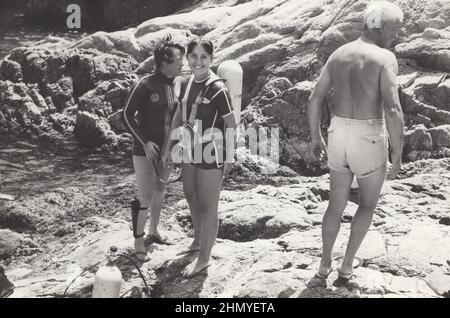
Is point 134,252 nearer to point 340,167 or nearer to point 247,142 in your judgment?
point 340,167

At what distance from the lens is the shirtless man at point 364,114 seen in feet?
13.7

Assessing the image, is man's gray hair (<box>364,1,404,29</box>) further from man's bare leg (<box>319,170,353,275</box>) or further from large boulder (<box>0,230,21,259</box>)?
large boulder (<box>0,230,21,259</box>)

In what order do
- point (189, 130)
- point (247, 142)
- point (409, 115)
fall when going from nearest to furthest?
point (189, 130) → point (409, 115) → point (247, 142)

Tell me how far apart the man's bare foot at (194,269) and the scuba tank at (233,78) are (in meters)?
1.40

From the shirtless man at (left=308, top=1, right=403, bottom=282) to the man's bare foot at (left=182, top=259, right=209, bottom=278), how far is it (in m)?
1.28

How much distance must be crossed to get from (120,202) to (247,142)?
11.3 ft

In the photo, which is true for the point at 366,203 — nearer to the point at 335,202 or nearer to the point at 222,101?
the point at 335,202

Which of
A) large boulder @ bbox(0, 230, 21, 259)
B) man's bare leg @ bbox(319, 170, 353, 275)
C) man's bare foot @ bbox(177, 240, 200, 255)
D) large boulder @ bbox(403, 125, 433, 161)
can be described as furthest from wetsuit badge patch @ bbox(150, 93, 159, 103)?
large boulder @ bbox(403, 125, 433, 161)

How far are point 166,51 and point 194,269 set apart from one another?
207 centimetres

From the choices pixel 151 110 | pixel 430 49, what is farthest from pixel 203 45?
pixel 430 49

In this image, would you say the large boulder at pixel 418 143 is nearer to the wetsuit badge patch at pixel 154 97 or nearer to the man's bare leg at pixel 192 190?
the man's bare leg at pixel 192 190

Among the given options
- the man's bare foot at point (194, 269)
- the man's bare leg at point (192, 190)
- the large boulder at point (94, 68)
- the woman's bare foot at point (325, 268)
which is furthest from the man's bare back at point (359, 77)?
the large boulder at point (94, 68)

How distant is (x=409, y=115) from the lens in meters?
10.9
